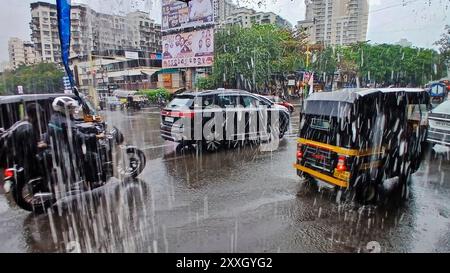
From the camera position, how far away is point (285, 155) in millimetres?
7855

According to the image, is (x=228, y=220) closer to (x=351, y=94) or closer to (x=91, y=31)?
(x=351, y=94)

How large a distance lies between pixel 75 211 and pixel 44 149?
1.01 meters

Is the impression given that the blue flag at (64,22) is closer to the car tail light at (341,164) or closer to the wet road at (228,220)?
the wet road at (228,220)

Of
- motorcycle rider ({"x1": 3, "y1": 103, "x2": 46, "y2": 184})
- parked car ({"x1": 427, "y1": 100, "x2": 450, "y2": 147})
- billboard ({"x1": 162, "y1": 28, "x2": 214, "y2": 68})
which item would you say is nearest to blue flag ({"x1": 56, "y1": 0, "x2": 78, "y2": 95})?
motorcycle rider ({"x1": 3, "y1": 103, "x2": 46, "y2": 184})

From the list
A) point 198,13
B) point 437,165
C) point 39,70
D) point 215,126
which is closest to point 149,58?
point 39,70

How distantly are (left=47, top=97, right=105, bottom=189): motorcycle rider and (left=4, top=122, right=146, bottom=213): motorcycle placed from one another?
1.2 inches

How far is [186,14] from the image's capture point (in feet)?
74.2

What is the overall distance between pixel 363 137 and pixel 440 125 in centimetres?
454

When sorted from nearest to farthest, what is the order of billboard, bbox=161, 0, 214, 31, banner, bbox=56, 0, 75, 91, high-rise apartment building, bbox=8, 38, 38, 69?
banner, bbox=56, 0, 75, 91 → billboard, bbox=161, 0, 214, 31 → high-rise apartment building, bbox=8, 38, 38, 69

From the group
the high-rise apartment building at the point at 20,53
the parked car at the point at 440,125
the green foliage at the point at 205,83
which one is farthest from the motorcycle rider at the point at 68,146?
the high-rise apartment building at the point at 20,53

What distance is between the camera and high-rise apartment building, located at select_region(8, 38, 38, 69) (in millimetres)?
44344

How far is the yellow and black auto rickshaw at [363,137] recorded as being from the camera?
4.55 m

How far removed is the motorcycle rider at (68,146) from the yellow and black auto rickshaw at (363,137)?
11.9 feet

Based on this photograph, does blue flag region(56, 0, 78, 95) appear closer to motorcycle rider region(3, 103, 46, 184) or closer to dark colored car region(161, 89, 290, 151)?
dark colored car region(161, 89, 290, 151)
